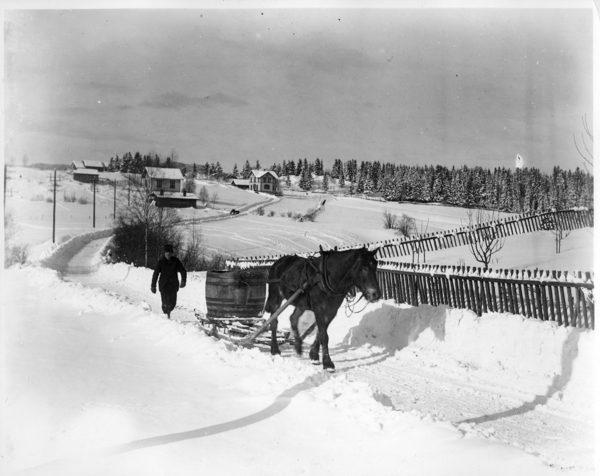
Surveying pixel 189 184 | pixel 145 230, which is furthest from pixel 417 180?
pixel 145 230

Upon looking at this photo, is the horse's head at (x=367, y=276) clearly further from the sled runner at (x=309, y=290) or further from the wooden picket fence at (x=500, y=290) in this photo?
the wooden picket fence at (x=500, y=290)

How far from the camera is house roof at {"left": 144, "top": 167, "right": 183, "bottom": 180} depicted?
41.0m

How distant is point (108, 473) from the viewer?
15.2 ft

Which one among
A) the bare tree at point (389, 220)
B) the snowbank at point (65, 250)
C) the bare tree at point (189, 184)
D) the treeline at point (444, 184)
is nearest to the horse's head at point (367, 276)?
the treeline at point (444, 184)

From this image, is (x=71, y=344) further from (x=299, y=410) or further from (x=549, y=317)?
(x=549, y=317)

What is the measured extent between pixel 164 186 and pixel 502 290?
36326 millimetres

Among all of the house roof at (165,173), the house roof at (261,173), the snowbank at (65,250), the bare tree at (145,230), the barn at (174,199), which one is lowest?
the snowbank at (65,250)

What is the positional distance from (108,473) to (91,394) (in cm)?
155

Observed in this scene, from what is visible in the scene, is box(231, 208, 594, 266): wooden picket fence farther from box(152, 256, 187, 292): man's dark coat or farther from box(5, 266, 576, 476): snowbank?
box(5, 266, 576, 476): snowbank

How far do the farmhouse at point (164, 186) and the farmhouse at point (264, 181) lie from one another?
1414cm

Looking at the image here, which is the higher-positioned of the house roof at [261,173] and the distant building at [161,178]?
the house roof at [261,173]

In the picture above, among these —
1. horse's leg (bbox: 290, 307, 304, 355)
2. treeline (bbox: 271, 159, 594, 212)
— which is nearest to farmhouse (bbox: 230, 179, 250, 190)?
treeline (bbox: 271, 159, 594, 212)

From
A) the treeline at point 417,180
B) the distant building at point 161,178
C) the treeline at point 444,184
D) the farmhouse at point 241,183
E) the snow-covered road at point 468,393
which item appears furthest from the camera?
the farmhouse at point 241,183

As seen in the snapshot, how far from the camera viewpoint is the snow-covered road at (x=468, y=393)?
568cm
